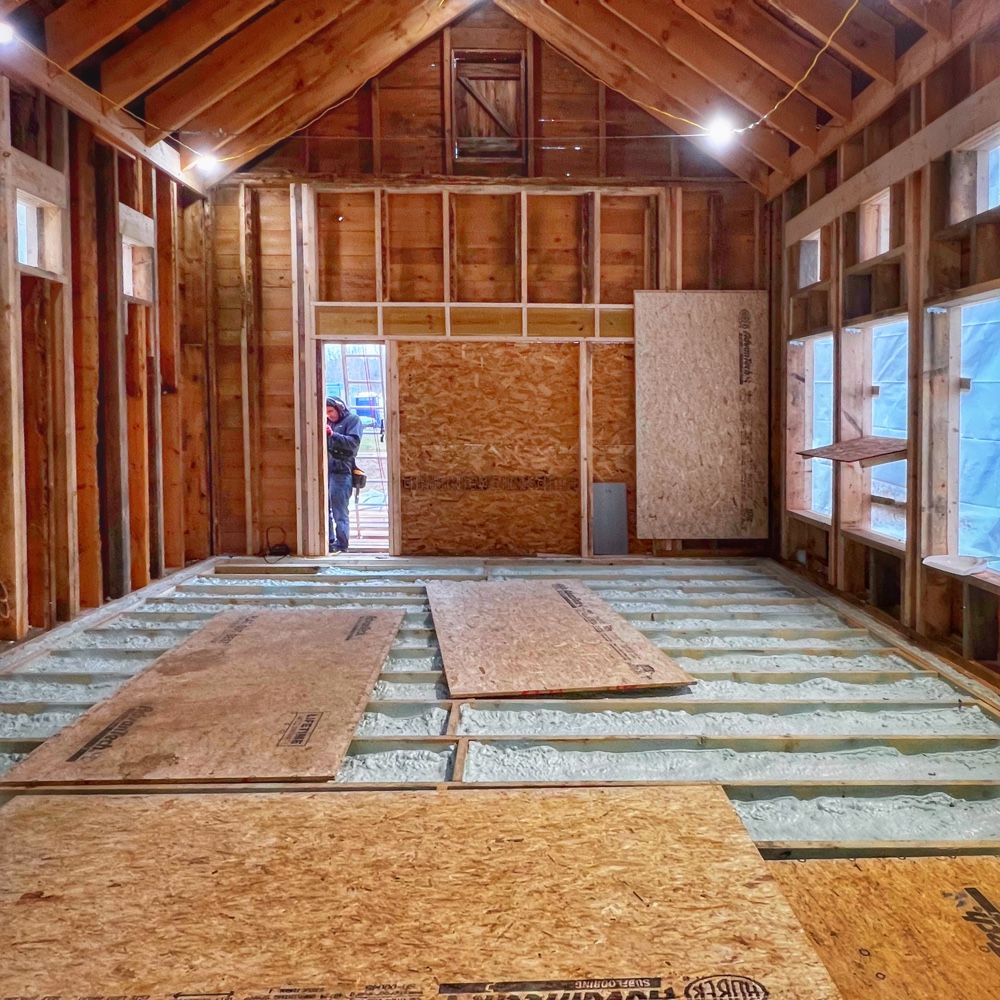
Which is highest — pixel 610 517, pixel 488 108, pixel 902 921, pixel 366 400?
pixel 488 108

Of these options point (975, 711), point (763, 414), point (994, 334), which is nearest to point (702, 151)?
point (763, 414)

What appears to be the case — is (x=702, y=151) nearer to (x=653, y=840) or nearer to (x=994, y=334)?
(x=994, y=334)

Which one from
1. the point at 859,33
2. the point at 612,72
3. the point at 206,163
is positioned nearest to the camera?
the point at 859,33

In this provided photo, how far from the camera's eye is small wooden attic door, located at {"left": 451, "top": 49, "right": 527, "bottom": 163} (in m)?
7.33

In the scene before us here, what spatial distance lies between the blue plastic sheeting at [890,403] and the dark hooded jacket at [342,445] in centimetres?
479

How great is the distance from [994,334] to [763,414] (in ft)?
5.90

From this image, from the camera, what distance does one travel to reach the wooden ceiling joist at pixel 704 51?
19.0 feet

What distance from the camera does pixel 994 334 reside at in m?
6.37

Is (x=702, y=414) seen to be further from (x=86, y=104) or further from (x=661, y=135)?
(x=86, y=104)

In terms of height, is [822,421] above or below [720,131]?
below

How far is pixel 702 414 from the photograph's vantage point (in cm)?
741

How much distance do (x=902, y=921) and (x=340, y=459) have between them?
7.03 meters

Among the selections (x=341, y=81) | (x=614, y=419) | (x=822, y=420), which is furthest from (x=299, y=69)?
(x=822, y=420)

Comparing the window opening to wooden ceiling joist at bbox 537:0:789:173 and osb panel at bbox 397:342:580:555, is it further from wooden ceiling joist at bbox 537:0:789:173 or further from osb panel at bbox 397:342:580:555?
wooden ceiling joist at bbox 537:0:789:173
